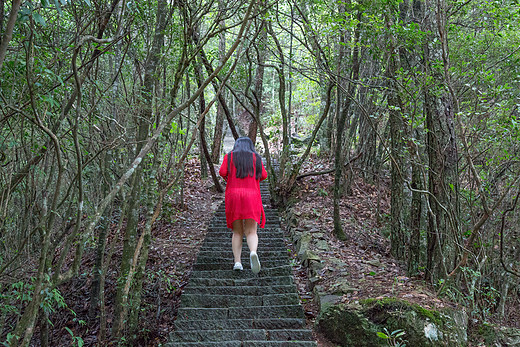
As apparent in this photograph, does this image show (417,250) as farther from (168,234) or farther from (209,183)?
(209,183)

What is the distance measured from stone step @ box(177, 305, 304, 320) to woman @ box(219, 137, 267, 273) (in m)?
0.93

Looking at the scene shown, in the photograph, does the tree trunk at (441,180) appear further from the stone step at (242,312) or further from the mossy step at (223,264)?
the mossy step at (223,264)

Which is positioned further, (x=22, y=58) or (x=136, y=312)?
(x=136, y=312)

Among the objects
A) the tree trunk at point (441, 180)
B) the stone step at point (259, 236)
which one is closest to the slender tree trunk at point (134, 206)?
the stone step at point (259, 236)

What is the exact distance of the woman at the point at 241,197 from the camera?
5.30 m

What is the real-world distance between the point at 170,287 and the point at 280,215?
380cm

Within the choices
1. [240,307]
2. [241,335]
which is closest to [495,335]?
[241,335]

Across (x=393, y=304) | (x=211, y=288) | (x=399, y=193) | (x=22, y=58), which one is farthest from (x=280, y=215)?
(x=22, y=58)

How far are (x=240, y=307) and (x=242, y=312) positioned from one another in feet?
0.26

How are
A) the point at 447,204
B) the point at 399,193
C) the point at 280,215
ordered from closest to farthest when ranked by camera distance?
the point at 447,204, the point at 399,193, the point at 280,215

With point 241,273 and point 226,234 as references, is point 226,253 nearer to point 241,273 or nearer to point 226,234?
point 241,273

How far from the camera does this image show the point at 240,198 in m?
5.32

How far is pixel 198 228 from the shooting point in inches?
347

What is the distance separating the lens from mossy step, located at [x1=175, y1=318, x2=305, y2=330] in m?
4.29
